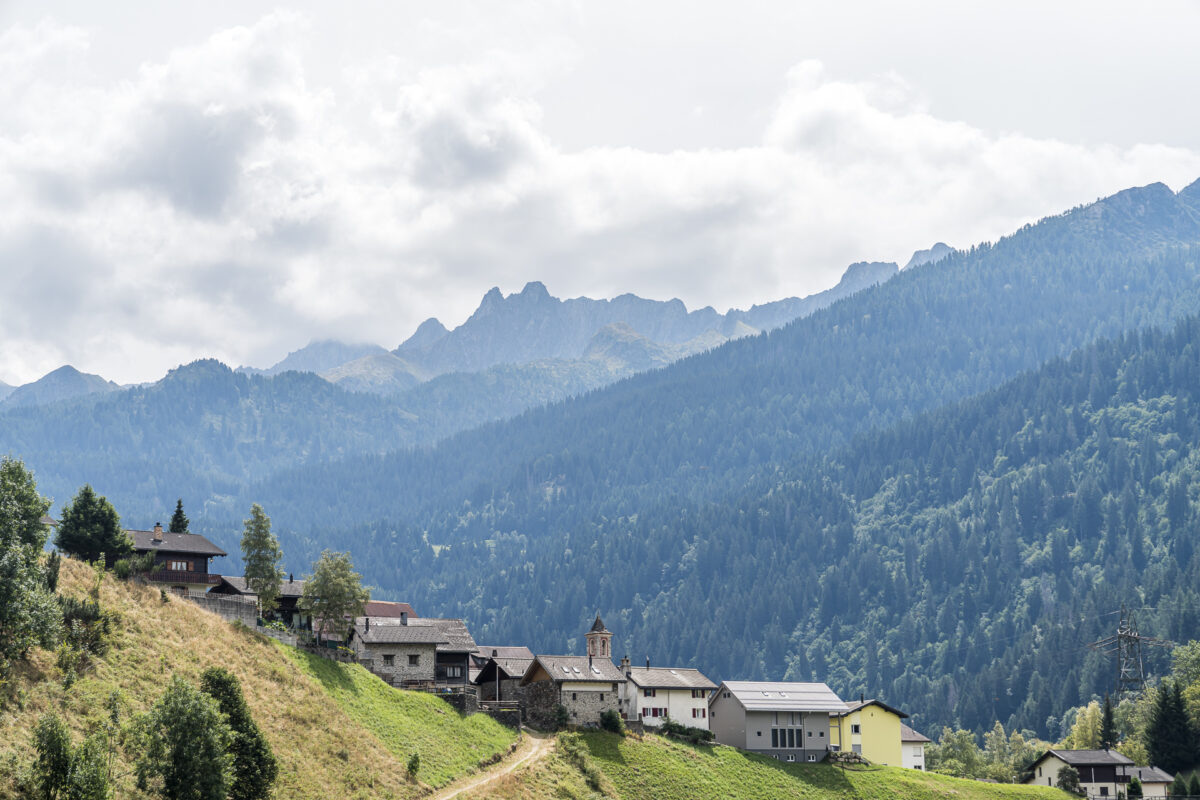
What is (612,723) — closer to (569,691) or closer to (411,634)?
(569,691)

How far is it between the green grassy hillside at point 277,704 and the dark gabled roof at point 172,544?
16.7 metres

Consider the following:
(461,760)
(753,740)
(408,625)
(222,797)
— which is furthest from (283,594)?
(222,797)

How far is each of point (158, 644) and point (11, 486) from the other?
1496cm

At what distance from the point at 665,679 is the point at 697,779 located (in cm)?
1809

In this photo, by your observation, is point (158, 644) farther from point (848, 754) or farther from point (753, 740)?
point (848, 754)

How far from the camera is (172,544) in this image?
11119 cm

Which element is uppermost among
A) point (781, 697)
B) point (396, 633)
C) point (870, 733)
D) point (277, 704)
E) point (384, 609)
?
point (384, 609)

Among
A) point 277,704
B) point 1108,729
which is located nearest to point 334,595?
point 277,704

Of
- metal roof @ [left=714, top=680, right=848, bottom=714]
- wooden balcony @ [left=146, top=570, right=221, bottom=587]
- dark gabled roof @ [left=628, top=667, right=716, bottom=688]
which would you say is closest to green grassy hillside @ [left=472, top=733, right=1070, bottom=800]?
metal roof @ [left=714, top=680, right=848, bottom=714]

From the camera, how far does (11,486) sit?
73.7m

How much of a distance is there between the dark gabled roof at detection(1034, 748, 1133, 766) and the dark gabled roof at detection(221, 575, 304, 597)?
84.5 m

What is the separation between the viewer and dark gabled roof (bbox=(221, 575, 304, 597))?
11768cm

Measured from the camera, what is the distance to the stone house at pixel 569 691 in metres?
114

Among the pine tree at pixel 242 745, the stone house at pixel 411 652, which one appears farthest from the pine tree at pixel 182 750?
the stone house at pixel 411 652
